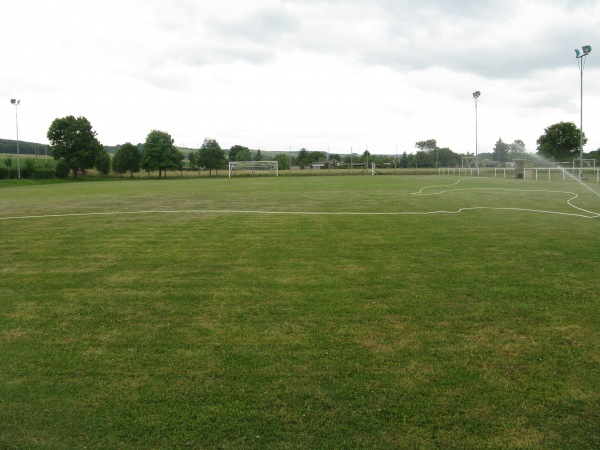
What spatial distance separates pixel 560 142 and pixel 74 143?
222 ft

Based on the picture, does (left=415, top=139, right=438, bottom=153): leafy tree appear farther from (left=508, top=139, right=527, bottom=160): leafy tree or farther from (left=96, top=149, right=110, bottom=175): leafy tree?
(left=96, top=149, right=110, bottom=175): leafy tree

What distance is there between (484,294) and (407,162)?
8772 cm

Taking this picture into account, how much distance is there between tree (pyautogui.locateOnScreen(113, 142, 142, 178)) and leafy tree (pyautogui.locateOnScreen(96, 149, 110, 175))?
201cm

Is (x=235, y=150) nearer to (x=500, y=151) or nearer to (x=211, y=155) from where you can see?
(x=211, y=155)

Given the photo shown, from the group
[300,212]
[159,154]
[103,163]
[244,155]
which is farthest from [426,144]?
[300,212]

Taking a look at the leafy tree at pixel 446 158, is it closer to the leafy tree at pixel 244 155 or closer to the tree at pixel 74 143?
the leafy tree at pixel 244 155

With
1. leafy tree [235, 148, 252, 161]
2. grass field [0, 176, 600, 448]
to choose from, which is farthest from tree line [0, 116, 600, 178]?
grass field [0, 176, 600, 448]

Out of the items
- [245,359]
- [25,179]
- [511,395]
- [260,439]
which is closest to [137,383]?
[245,359]

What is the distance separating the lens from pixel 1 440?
2.61 meters

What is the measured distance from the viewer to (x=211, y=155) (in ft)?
252

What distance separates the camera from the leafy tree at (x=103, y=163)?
66.6 m

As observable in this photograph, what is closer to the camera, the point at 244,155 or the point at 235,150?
the point at 244,155

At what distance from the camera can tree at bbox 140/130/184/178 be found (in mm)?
72438

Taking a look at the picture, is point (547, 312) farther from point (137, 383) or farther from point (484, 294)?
point (137, 383)
